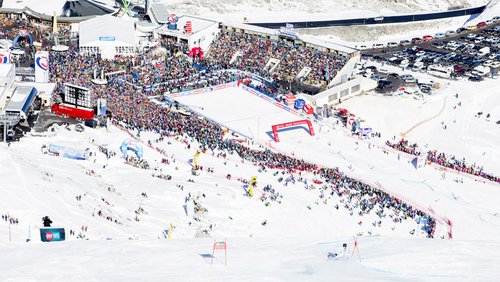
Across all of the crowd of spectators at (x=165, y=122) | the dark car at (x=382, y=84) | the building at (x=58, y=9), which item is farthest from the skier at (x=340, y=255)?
the building at (x=58, y=9)

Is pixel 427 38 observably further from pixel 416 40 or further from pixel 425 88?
pixel 425 88

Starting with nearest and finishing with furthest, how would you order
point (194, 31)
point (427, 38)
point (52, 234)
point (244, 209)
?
point (52, 234), point (244, 209), point (194, 31), point (427, 38)

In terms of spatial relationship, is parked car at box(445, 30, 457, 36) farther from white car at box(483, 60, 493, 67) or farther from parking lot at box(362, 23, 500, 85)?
white car at box(483, 60, 493, 67)

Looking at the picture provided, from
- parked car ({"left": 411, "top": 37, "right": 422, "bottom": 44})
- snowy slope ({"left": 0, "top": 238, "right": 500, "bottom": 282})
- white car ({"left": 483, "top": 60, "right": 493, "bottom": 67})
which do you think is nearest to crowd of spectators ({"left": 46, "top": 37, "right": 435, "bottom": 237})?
snowy slope ({"left": 0, "top": 238, "right": 500, "bottom": 282})

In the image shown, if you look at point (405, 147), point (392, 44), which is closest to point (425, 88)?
point (405, 147)

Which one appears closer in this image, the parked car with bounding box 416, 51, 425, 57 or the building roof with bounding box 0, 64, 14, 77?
Answer: the building roof with bounding box 0, 64, 14, 77

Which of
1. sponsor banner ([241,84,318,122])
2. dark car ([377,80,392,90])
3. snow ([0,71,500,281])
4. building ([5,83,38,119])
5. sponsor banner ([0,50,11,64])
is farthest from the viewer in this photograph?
dark car ([377,80,392,90])

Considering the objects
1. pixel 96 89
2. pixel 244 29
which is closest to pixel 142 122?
pixel 96 89
